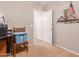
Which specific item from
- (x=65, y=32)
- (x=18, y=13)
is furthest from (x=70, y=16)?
(x=18, y=13)

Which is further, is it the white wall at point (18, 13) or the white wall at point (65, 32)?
the white wall at point (18, 13)

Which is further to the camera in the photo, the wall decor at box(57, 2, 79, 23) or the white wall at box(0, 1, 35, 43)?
the white wall at box(0, 1, 35, 43)

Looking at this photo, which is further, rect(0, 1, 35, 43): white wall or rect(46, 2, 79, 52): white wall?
rect(0, 1, 35, 43): white wall

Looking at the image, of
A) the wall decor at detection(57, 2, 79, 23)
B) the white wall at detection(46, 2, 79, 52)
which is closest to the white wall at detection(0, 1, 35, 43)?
the white wall at detection(46, 2, 79, 52)

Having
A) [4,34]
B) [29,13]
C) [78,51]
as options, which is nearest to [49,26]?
[29,13]

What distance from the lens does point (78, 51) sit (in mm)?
4383

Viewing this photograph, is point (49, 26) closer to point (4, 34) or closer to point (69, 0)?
point (69, 0)

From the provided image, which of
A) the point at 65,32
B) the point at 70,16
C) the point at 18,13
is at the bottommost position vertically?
the point at 65,32

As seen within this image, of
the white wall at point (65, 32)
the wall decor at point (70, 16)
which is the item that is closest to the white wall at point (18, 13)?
the white wall at point (65, 32)

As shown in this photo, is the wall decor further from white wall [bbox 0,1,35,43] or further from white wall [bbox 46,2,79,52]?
white wall [bbox 0,1,35,43]

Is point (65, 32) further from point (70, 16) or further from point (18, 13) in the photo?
point (18, 13)

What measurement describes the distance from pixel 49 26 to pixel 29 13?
1.13 m

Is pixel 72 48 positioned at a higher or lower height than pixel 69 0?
lower

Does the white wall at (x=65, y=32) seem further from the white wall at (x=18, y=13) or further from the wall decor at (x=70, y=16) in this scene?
the white wall at (x=18, y=13)
